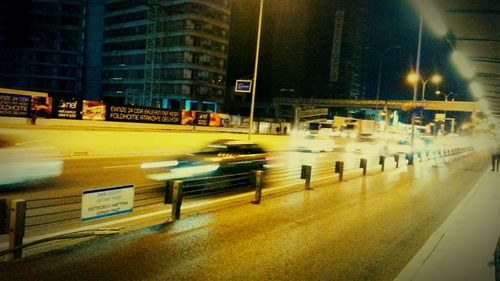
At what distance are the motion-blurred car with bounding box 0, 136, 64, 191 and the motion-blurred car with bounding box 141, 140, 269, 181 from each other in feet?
11.0

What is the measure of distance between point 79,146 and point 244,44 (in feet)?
391

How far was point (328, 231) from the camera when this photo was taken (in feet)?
32.2

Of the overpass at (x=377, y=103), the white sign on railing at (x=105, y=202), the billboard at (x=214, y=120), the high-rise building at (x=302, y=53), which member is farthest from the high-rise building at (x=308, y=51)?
the white sign on railing at (x=105, y=202)

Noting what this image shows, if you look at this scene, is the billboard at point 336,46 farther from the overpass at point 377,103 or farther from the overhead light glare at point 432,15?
the overhead light glare at point 432,15

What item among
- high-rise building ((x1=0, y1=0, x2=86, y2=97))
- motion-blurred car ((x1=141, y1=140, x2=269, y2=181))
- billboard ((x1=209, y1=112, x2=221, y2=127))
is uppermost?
high-rise building ((x1=0, y1=0, x2=86, y2=97))

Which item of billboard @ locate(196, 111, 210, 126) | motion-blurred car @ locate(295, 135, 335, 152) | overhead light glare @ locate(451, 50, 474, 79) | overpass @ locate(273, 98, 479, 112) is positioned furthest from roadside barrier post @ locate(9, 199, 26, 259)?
overpass @ locate(273, 98, 479, 112)

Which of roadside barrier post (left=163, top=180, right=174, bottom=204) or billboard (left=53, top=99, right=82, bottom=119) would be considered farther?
billboard (left=53, top=99, right=82, bottom=119)

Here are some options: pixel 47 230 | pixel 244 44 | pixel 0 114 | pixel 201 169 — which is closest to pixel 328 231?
pixel 201 169

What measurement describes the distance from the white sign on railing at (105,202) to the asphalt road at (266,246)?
1.59 feet

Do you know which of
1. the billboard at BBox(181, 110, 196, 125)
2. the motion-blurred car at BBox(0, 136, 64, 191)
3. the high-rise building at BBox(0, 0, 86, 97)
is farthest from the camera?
the high-rise building at BBox(0, 0, 86, 97)

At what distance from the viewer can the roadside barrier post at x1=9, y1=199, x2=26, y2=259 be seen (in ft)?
22.0

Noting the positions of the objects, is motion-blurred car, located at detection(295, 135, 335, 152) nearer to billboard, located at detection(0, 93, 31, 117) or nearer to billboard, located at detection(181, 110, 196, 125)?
billboard, located at detection(181, 110, 196, 125)

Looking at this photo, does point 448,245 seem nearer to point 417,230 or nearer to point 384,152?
point 417,230

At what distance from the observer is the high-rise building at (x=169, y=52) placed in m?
93.8
